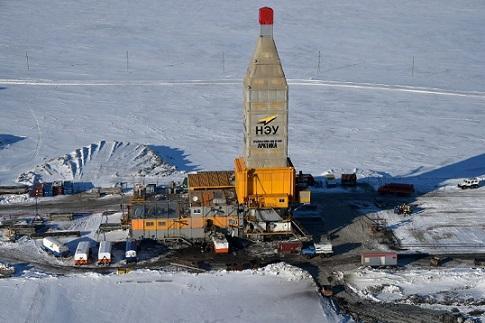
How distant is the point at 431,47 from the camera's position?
11175cm

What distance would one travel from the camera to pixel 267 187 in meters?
44.0

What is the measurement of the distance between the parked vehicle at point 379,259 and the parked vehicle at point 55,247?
718 inches

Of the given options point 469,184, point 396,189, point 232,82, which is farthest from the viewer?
point 232,82

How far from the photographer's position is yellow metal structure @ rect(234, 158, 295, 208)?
144 feet

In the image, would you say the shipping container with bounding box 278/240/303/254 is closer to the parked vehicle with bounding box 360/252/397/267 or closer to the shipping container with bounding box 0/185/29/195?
the parked vehicle with bounding box 360/252/397/267

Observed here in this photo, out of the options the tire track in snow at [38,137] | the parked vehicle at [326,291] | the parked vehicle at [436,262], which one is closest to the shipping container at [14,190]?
the tire track in snow at [38,137]

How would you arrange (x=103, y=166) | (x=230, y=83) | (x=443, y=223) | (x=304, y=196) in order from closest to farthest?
1. (x=304, y=196)
2. (x=443, y=223)
3. (x=103, y=166)
4. (x=230, y=83)

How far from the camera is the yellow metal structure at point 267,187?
4378 centimetres

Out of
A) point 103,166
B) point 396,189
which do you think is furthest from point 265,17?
point 103,166

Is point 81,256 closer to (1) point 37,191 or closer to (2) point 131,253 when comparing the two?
(2) point 131,253

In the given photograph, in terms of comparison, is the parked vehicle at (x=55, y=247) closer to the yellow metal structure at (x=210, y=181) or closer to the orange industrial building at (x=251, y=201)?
the orange industrial building at (x=251, y=201)

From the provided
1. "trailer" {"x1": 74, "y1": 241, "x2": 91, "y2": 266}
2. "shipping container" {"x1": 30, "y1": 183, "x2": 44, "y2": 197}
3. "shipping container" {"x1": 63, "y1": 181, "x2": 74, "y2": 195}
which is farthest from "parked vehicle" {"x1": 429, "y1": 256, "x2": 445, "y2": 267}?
"shipping container" {"x1": 30, "y1": 183, "x2": 44, "y2": 197}

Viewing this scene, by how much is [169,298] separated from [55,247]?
966 centimetres

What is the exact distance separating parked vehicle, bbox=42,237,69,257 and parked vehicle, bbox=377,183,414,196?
2450cm
